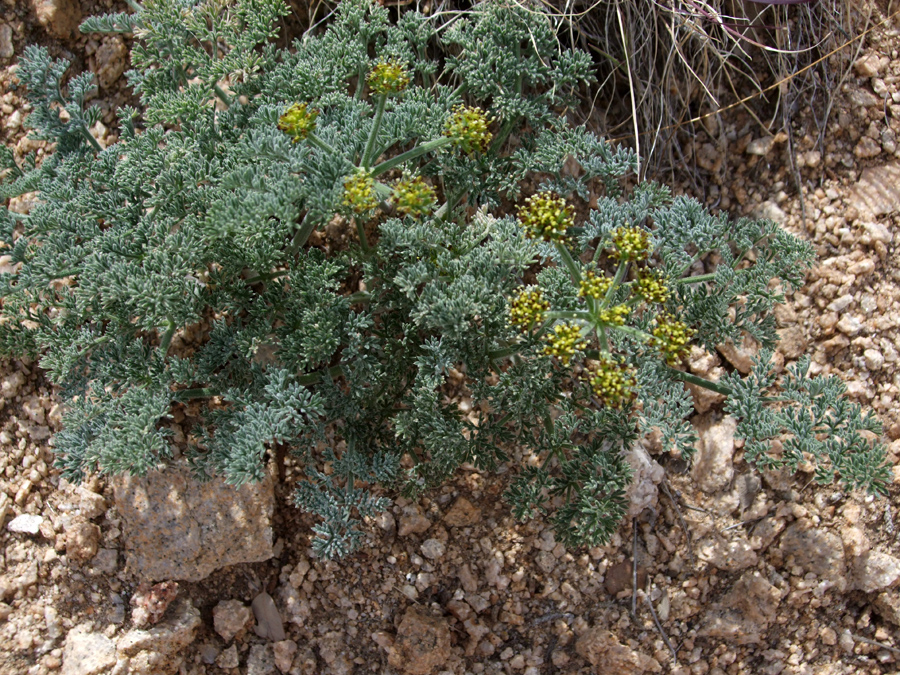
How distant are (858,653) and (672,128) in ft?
9.71

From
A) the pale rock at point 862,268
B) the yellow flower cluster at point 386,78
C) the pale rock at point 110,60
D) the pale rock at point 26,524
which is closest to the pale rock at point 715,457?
the pale rock at point 862,268

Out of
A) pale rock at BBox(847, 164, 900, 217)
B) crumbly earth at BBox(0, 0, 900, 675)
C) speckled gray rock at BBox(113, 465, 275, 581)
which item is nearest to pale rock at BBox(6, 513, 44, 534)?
crumbly earth at BBox(0, 0, 900, 675)

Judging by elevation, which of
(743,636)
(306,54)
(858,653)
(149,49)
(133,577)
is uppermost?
(149,49)

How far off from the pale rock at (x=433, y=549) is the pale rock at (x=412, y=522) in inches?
2.7

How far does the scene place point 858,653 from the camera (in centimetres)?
374

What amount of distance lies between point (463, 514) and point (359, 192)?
178 cm

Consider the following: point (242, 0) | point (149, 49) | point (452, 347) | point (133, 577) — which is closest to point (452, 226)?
point (452, 347)

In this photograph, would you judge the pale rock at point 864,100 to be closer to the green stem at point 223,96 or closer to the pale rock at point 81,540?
the green stem at point 223,96

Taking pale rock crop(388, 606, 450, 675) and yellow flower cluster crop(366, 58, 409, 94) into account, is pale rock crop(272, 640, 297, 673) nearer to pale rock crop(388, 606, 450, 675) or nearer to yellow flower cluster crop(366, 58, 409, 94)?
pale rock crop(388, 606, 450, 675)

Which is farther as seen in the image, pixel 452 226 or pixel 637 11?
pixel 637 11

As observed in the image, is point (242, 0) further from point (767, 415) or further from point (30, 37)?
point (767, 415)

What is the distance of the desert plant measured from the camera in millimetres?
2980

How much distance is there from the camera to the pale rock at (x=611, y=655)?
11.8 ft

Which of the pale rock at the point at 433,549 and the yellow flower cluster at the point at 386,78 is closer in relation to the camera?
the yellow flower cluster at the point at 386,78
